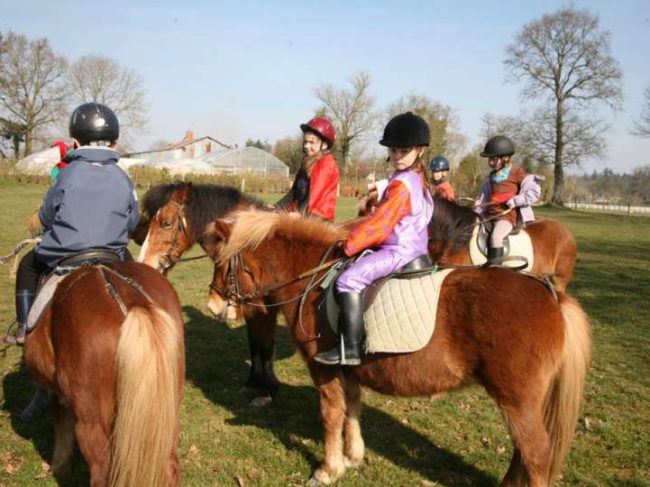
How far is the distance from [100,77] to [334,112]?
2740 centimetres

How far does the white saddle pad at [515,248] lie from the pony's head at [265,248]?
3.28 metres

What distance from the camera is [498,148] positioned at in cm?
716

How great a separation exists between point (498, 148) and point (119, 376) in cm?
614

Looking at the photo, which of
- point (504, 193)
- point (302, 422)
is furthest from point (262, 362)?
point (504, 193)

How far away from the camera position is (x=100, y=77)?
A: 180 ft

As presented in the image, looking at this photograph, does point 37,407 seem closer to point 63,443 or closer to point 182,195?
point 63,443

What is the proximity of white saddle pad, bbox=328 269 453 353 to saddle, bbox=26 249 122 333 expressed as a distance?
1934 millimetres

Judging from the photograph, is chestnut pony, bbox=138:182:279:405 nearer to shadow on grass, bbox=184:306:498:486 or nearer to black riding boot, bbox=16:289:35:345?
shadow on grass, bbox=184:306:498:486

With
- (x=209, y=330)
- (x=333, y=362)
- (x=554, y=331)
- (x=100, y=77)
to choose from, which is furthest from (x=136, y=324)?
(x=100, y=77)

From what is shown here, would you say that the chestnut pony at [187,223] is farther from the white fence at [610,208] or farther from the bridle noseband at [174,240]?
the white fence at [610,208]

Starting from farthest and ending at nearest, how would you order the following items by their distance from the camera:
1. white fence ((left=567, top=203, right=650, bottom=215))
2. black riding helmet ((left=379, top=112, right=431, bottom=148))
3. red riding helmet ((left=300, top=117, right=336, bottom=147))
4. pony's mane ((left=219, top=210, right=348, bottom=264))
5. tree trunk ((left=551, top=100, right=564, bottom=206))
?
1. white fence ((left=567, top=203, right=650, bottom=215))
2. tree trunk ((left=551, top=100, right=564, bottom=206))
3. red riding helmet ((left=300, top=117, right=336, bottom=147))
4. pony's mane ((left=219, top=210, right=348, bottom=264))
5. black riding helmet ((left=379, top=112, right=431, bottom=148))

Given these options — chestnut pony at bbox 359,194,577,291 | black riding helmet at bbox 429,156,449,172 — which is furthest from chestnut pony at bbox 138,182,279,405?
black riding helmet at bbox 429,156,449,172

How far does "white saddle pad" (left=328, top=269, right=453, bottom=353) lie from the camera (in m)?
3.38

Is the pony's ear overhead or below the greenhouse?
below
